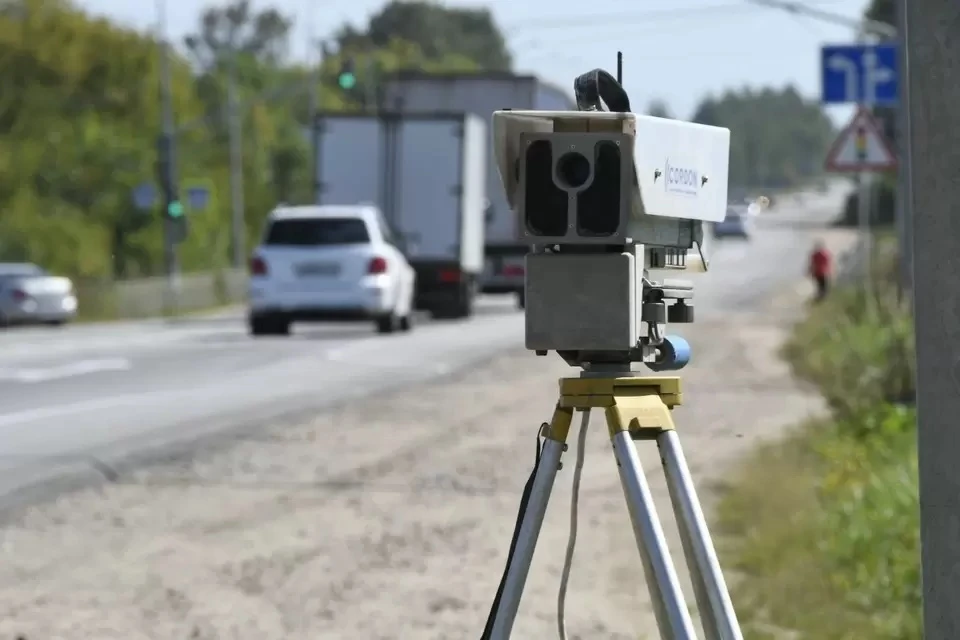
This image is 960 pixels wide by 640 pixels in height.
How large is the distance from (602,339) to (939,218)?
2.37ft

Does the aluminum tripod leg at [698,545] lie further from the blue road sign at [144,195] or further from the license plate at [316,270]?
the blue road sign at [144,195]

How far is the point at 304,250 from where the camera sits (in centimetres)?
2797

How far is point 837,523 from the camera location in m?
9.41

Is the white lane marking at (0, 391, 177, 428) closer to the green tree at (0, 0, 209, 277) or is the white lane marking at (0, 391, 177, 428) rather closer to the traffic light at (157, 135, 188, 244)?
the traffic light at (157, 135, 188, 244)

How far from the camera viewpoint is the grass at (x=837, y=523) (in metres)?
7.84

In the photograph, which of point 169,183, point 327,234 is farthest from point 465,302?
point 169,183

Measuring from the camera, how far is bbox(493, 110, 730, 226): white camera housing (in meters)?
4.37

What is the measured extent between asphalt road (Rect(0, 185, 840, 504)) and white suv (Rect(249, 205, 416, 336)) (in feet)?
1.37

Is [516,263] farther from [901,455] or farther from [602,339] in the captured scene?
[602,339]

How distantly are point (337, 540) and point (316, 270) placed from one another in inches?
726

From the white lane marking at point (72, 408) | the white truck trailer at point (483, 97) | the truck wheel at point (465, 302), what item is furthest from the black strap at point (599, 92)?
the white truck trailer at point (483, 97)

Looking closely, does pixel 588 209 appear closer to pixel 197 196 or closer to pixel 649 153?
pixel 649 153

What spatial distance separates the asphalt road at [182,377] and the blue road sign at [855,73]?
158 inches

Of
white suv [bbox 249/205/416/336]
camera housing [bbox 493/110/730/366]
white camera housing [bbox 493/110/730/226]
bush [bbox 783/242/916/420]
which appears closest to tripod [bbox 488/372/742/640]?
camera housing [bbox 493/110/730/366]
